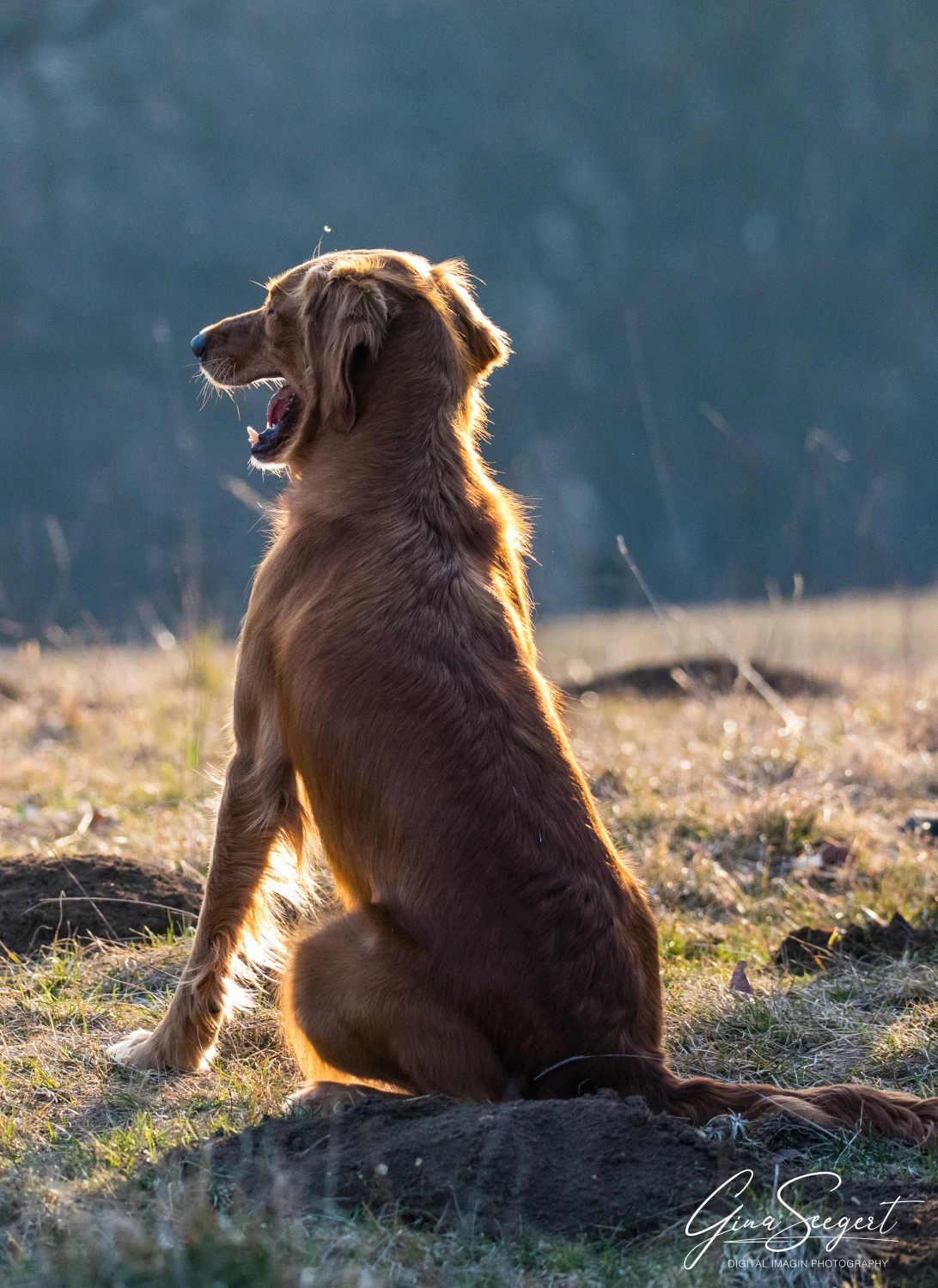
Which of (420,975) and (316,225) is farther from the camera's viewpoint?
(316,225)

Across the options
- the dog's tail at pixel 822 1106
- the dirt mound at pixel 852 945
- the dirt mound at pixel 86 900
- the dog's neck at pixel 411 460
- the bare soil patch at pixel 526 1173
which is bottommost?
the dirt mound at pixel 852 945

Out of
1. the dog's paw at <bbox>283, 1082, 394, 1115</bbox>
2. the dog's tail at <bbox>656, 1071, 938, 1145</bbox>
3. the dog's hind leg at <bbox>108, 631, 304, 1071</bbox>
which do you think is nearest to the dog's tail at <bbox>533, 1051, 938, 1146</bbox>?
the dog's tail at <bbox>656, 1071, 938, 1145</bbox>

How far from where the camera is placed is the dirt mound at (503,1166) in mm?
2240

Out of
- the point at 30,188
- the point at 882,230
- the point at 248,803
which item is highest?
the point at 30,188

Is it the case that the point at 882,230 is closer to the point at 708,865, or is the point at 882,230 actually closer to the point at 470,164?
the point at 470,164

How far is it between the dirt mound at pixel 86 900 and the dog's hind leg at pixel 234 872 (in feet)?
2.23

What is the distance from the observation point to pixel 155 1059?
10.1 ft

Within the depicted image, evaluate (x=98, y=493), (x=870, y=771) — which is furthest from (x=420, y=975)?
(x=98, y=493)

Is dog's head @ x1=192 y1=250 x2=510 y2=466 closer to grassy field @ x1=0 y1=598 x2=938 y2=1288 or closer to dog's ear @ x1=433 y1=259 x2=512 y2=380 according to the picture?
dog's ear @ x1=433 y1=259 x2=512 y2=380

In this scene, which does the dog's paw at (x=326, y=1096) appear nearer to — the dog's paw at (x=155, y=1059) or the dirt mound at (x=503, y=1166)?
the dirt mound at (x=503, y=1166)

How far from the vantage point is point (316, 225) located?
155 feet

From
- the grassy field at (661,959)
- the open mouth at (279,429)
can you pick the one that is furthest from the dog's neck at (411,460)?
the grassy field at (661,959)

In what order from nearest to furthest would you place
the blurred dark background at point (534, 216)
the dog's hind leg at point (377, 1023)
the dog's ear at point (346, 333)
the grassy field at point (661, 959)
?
the grassy field at point (661, 959) → the dog's hind leg at point (377, 1023) → the dog's ear at point (346, 333) → the blurred dark background at point (534, 216)

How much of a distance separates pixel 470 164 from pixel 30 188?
1646 cm
